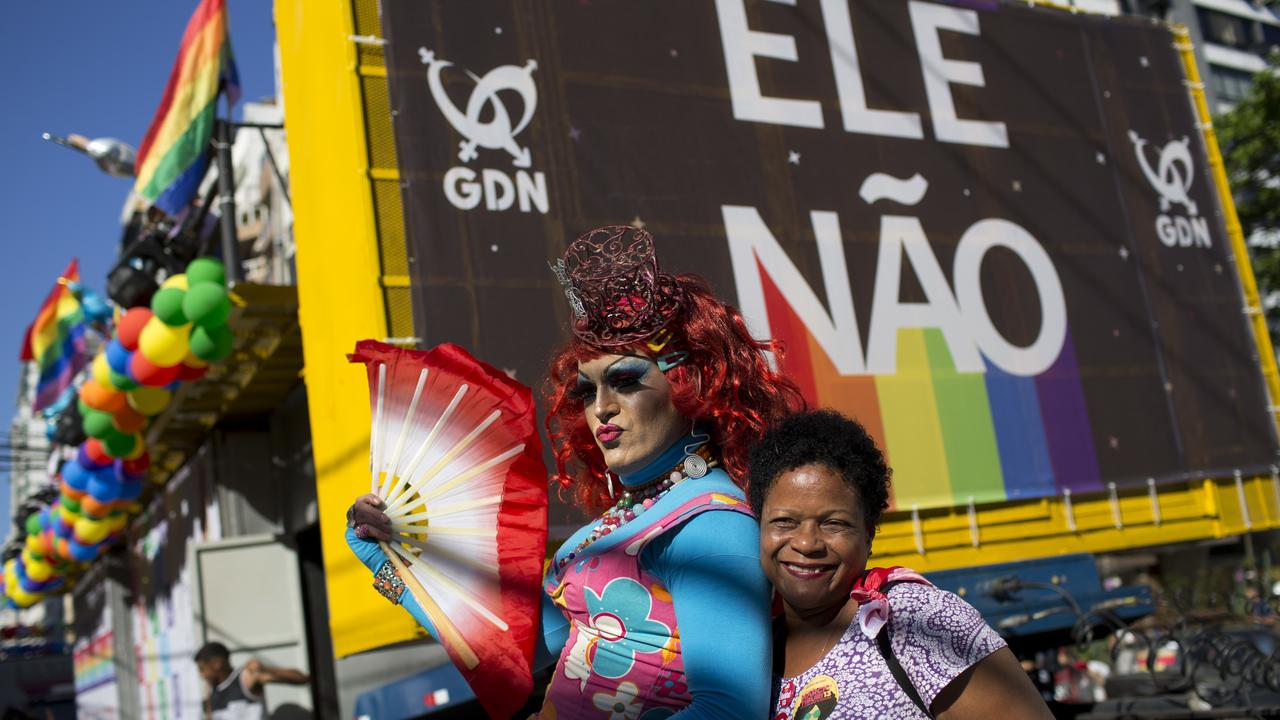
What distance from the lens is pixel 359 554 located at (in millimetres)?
2766

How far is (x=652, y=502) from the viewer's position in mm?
2475

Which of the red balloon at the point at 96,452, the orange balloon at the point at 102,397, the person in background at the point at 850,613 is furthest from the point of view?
the red balloon at the point at 96,452

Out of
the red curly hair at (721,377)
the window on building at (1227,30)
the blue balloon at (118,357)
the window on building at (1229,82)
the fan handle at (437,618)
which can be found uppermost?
the window on building at (1227,30)

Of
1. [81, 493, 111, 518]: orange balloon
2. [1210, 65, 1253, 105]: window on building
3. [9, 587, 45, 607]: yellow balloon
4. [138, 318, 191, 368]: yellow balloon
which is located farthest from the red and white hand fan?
[1210, 65, 1253, 105]: window on building

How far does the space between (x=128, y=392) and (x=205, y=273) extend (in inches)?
66.0

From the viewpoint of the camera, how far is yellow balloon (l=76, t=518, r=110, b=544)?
11336 mm

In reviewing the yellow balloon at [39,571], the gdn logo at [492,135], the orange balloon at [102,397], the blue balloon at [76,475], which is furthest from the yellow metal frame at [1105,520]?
the yellow balloon at [39,571]

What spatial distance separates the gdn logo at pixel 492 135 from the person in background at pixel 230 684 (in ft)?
12.1

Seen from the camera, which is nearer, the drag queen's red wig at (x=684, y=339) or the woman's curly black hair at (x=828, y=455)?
the woman's curly black hair at (x=828, y=455)

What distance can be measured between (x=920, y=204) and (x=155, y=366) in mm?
4396

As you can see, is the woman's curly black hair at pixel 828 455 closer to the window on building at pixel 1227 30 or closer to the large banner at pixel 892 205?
the large banner at pixel 892 205

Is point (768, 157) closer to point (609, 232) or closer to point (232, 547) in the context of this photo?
point (609, 232)

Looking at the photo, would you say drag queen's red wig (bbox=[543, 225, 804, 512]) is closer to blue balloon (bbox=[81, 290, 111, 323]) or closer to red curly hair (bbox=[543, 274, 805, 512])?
red curly hair (bbox=[543, 274, 805, 512])

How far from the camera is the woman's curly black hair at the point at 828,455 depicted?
2072 millimetres
